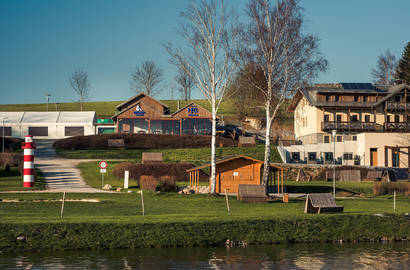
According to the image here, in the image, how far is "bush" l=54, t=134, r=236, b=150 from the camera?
66.2 metres

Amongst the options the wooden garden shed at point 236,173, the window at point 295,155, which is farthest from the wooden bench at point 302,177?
the wooden garden shed at point 236,173

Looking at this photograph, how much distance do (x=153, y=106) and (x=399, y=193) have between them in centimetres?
4556

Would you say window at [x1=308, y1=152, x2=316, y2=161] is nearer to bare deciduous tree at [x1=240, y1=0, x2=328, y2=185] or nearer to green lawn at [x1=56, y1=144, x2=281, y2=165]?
green lawn at [x1=56, y1=144, x2=281, y2=165]

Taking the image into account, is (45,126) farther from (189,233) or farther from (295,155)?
(189,233)

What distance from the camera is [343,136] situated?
7206 cm

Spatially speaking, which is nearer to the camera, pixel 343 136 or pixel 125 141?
pixel 125 141

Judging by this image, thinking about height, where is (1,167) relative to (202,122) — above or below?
below

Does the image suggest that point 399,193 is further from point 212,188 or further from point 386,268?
point 386,268

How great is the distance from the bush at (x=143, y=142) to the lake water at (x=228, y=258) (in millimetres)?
44180

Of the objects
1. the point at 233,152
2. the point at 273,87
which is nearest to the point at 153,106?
the point at 233,152

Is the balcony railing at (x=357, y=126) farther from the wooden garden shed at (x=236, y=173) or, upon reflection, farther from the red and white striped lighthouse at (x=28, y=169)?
the red and white striped lighthouse at (x=28, y=169)

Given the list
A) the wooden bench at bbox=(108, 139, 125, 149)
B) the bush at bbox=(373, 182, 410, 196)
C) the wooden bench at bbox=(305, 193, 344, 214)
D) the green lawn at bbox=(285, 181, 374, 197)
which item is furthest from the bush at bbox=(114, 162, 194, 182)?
the wooden bench at bbox=(305, 193, 344, 214)

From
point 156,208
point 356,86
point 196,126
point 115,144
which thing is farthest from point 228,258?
point 196,126

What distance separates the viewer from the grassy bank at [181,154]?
58344 millimetres
